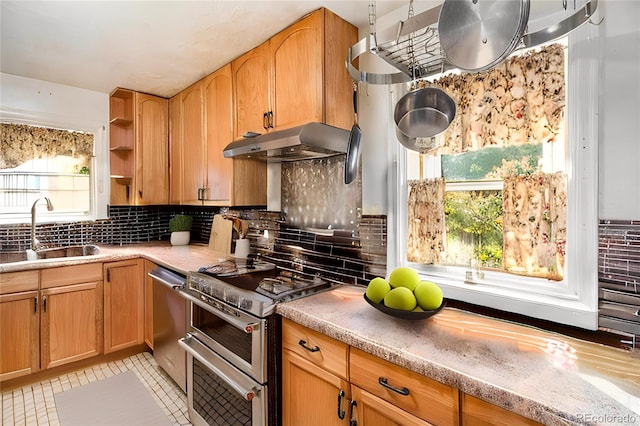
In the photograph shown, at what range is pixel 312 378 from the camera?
1273 mm

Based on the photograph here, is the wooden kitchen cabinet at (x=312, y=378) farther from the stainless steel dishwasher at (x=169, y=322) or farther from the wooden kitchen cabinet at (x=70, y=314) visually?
the wooden kitchen cabinet at (x=70, y=314)

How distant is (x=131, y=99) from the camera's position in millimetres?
2943

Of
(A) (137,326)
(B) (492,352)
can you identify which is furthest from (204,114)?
(B) (492,352)

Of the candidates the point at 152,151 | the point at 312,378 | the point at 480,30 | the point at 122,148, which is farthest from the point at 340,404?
the point at 122,148

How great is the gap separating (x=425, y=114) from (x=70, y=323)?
109 inches

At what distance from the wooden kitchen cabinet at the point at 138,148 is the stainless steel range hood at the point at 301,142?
4.77 feet

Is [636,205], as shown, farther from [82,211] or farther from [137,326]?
[82,211]

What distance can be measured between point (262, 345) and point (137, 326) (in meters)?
1.81

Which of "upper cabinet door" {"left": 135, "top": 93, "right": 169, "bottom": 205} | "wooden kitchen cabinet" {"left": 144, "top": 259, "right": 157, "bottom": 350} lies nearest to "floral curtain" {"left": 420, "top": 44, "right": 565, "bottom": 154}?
"wooden kitchen cabinet" {"left": 144, "top": 259, "right": 157, "bottom": 350}

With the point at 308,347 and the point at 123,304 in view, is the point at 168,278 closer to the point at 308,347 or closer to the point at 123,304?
the point at 123,304

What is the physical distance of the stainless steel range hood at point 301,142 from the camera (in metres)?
1.58

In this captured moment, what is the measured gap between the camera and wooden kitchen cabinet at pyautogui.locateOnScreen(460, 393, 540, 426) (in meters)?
0.78

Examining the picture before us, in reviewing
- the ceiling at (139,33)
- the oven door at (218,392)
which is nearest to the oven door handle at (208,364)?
the oven door at (218,392)

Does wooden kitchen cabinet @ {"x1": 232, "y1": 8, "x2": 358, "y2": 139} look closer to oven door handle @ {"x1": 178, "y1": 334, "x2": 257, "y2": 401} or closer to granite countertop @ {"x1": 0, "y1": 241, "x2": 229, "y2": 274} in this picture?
granite countertop @ {"x1": 0, "y1": 241, "x2": 229, "y2": 274}
